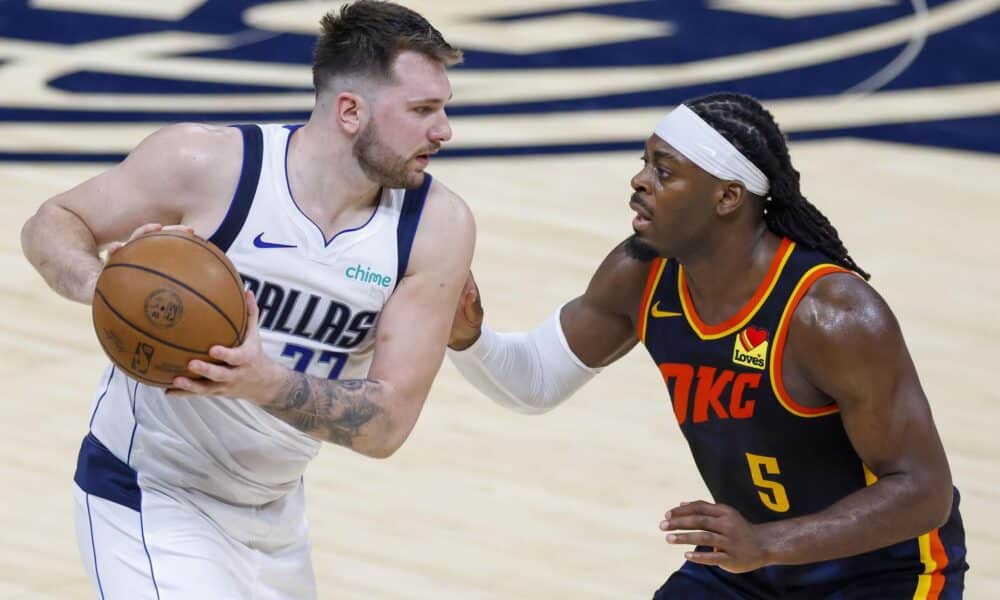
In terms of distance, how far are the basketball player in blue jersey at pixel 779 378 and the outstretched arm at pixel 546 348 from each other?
258 millimetres

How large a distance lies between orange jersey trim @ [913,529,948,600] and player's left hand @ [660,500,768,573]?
2.25 feet

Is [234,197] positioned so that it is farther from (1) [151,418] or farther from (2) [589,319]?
(2) [589,319]

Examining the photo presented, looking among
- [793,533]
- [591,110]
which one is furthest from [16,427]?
[591,110]

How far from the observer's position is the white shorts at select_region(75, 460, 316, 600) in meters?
4.76

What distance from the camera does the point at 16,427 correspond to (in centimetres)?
751

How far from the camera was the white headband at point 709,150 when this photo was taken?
15.8ft

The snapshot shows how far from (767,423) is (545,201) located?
18.9 feet

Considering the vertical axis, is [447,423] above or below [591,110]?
below

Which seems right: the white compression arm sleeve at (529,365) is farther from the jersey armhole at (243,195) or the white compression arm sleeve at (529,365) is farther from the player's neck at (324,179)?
the jersey armhole at (243,195)

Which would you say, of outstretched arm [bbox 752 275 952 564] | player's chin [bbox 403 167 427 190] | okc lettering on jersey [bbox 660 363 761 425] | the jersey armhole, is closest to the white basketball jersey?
the jersey armhole

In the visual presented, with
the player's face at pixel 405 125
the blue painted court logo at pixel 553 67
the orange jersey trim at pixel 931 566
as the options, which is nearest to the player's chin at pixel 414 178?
the player's face at pixel 405 125

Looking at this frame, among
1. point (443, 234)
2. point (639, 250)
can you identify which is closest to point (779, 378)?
point (639, 250)

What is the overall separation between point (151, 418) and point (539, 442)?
2.96 metres

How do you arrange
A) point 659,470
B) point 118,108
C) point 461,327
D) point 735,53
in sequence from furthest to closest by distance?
point 735,53 → point 118,108 → point 659,470 → point 461,327
